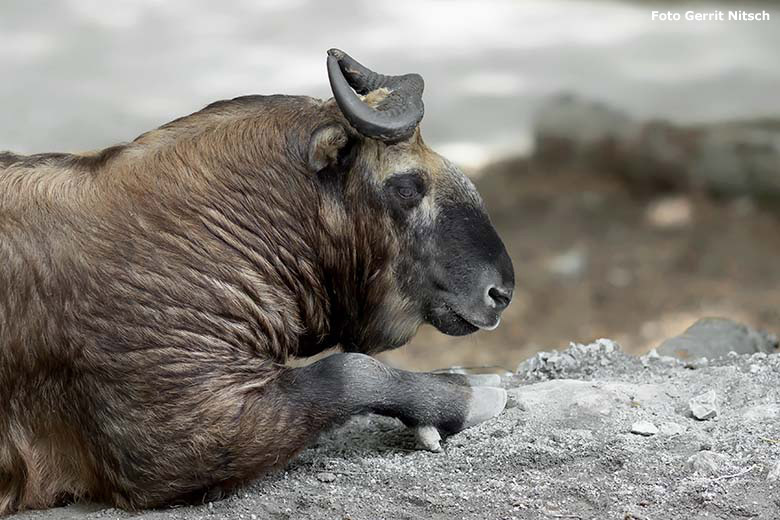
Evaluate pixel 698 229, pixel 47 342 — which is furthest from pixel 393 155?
pixel 698 229

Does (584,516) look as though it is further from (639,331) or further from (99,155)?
(639,331)

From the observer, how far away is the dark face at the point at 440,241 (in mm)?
5824

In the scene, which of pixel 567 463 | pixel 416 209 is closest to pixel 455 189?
pixel 416 209

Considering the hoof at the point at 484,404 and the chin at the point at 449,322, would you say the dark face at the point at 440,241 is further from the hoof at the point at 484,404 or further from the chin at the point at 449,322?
the hoof at the point at 484,404

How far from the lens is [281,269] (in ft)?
18.8

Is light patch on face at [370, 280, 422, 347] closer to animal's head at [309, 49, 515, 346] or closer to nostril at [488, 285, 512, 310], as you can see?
animal's head at [309, 49, 515, 346]

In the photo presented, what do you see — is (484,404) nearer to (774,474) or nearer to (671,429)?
(671,429)

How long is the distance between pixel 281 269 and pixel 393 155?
2.46 ft

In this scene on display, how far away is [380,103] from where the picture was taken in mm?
5852

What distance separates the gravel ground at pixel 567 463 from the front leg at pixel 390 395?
83 mm

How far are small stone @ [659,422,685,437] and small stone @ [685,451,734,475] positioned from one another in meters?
0.33

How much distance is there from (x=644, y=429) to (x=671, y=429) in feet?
0.45

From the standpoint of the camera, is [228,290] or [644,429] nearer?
[228,290]

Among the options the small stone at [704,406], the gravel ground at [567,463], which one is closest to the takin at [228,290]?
the gravel ground at [567,463]
